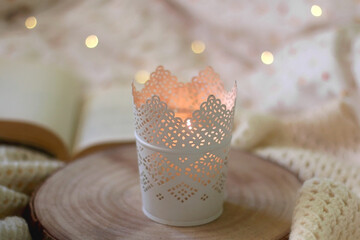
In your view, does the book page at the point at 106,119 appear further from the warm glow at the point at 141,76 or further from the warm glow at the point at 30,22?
the warm glow at the point at 30,22

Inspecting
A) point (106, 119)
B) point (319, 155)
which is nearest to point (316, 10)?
point (319, 155)

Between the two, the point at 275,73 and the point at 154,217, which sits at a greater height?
the point at 275,73

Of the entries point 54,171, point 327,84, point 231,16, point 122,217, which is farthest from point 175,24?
point 122,217

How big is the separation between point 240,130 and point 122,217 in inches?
17.0

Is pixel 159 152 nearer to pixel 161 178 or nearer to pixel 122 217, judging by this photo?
pixel 161 178

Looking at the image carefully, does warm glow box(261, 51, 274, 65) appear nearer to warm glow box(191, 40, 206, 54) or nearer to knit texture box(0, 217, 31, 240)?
warm glow box(191, 40, 206, 54)

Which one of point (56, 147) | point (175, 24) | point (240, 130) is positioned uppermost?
point (175, 24)

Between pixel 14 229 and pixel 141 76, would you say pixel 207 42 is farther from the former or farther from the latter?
pixel 14 229

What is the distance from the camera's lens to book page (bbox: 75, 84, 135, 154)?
1.29 m

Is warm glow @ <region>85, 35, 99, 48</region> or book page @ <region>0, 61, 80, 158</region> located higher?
warm glow @ <region>85, 35, 99, 48</region>

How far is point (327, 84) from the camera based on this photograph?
1335 millimetres

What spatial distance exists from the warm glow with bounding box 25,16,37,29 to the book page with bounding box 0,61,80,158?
1.05ft

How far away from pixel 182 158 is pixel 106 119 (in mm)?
698

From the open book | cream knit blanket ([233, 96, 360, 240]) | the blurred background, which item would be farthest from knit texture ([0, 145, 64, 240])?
the blurred background
